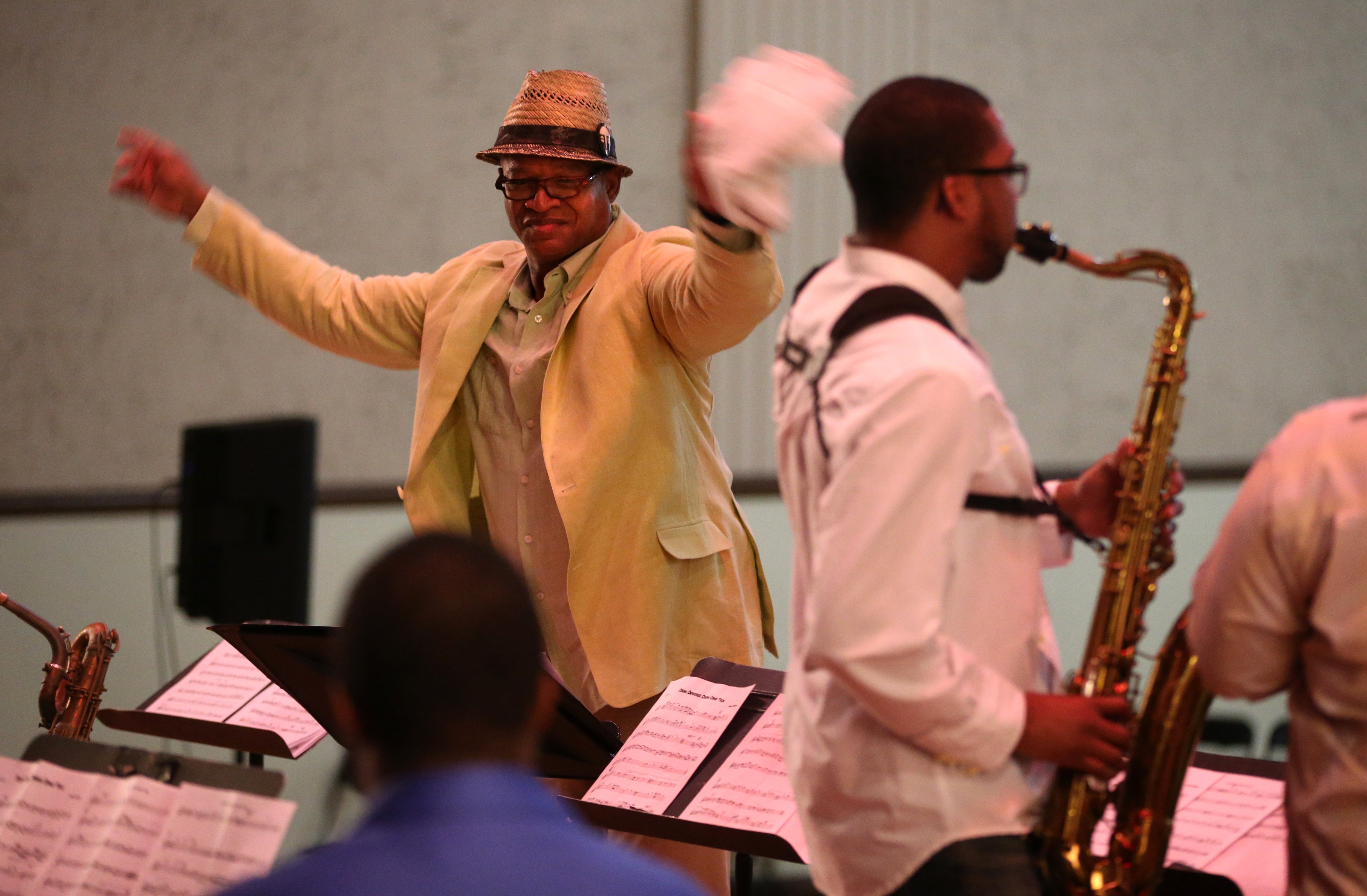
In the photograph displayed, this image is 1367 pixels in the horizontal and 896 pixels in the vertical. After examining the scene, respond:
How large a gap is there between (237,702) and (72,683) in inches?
11.5

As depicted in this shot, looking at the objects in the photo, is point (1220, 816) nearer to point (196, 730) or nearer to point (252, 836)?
point (252, 836)

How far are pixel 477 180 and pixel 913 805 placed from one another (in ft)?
12.3

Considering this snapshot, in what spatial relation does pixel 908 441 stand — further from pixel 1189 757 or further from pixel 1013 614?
pixel 1189 757

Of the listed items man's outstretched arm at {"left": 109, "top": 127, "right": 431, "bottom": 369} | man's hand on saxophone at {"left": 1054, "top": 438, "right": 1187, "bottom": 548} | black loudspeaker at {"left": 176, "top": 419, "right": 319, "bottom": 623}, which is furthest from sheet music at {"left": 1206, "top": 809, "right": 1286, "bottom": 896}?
black loudspeaker at {"left": 176, "top": 419, "right": 319, "bottom": 623}

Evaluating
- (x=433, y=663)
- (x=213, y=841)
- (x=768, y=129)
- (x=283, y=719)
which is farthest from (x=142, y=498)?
(x=433, y=663)

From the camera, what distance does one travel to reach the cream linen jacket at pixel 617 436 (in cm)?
246

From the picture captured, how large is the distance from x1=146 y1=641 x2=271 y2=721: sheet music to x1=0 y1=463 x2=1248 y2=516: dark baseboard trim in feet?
4.14

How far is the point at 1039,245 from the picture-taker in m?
1.62

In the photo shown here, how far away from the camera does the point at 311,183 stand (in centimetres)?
469

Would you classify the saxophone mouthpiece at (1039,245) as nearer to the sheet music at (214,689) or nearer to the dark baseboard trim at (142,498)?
the sheet music at (214,689)

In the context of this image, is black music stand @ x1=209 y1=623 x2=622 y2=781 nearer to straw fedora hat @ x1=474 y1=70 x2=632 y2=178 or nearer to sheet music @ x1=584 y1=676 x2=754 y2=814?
sheet music @ x1=584 y1=676 x2=754 y2=814

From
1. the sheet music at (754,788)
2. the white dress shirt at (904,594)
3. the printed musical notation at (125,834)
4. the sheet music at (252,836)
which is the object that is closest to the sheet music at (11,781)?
the printed musical notation at (125,834)

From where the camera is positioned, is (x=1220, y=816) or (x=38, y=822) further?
(x=1220, y=816)

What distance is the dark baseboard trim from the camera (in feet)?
14.4
